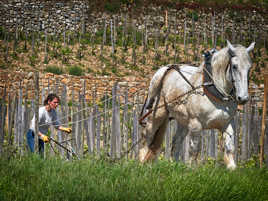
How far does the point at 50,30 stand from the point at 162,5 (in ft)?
22.1

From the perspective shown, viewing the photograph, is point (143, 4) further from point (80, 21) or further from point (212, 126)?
point (212, 126)

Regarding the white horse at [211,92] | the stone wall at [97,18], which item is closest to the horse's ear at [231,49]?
the white horse at [211,92]

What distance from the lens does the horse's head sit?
5648 mm

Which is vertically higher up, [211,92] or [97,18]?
[97,18]

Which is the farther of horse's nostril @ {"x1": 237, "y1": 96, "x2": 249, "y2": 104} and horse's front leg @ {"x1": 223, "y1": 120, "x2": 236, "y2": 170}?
horse's front leg @ {"x1": 223, "y1": 120, "x2": 236, "y2": 170}

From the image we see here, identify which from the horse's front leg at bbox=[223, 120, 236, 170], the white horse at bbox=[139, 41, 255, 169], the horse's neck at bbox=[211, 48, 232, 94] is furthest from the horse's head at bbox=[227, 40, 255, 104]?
the horse's front leg at bbox=[223, 120, 236, 170]

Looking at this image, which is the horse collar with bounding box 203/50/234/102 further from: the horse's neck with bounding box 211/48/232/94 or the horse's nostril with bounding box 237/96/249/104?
the horse's nostril with bounding box 237/96/249/104

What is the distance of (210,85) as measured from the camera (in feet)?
20.3

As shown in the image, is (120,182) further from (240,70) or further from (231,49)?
(231,49)

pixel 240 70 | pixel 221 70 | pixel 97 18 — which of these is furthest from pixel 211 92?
pixel 97 18

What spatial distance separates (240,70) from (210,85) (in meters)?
0.58

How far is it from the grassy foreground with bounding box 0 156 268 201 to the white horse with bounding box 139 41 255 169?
0.56 meters

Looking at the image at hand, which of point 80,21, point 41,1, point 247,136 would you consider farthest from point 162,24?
point 247,136

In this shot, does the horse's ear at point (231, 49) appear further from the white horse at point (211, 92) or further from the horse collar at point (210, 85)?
the horse collar at point (210, 85)
